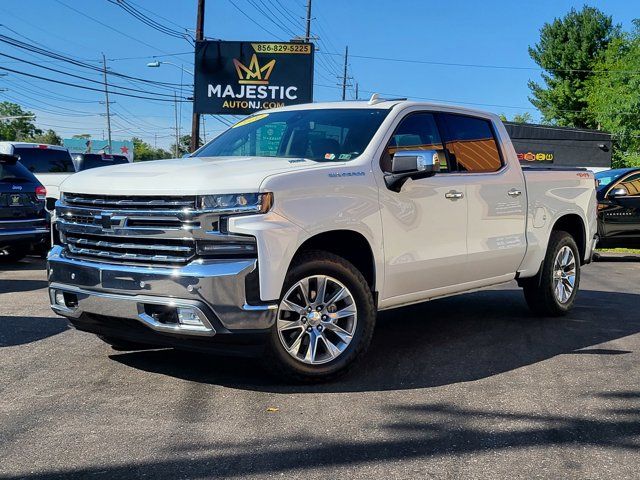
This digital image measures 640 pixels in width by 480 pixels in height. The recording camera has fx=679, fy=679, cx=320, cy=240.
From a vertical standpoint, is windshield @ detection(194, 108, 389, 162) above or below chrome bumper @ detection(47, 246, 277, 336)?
above

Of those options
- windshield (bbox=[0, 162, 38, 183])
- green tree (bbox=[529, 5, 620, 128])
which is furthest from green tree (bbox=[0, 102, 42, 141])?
windshield (bbox=[0, 162, 38, 183])

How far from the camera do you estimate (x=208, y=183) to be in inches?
163

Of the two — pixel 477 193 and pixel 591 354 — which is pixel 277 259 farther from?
pixel 591 354

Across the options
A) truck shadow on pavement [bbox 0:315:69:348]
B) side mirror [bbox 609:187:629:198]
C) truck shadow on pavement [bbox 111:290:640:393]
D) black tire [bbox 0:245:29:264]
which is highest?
side mirror [bbox 609:187:629:198]

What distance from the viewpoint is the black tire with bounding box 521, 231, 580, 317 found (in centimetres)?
691

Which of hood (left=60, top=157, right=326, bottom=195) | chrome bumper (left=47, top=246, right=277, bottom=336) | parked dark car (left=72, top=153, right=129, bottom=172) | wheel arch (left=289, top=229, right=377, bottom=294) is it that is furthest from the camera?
parked dark car (left=72, top=153, right=129, bottom=172)

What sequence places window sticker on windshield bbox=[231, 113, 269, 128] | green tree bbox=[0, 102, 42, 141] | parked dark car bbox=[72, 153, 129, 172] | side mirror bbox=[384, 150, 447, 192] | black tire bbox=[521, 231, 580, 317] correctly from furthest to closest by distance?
green tree bbox=[0, 102, 42, 141] < parked dark car bbox=[72, 153, 129, 172] < black tire bbox=[521, 231, 580, 317] < window sticker on windshield bbox=[231, 113, 269, 128] < side mirror bbox=[384, 150, 447, 192]

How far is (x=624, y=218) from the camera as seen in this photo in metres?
12.2

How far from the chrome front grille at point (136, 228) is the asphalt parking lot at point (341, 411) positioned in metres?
0.90

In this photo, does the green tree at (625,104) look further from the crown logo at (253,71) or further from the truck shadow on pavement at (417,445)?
the truck shadow on pavement at (417,445)

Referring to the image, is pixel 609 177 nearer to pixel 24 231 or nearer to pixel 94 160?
pixel 24 231

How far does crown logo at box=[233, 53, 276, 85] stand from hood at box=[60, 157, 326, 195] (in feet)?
56.9

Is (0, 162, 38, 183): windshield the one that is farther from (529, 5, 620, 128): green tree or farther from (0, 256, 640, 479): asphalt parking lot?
(529, 5, 620, 128): green tree

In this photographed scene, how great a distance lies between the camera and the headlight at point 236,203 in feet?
13.5
